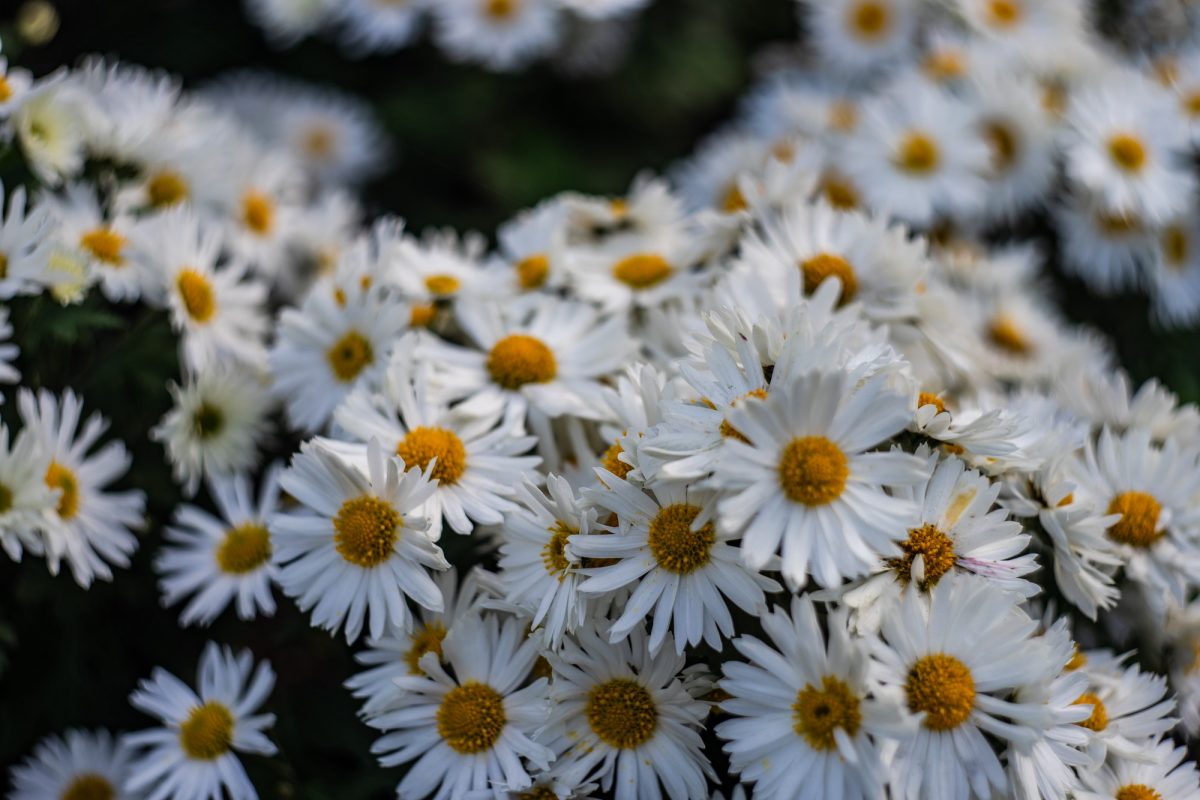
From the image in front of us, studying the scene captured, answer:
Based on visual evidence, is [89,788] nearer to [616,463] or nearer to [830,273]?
[616,463]

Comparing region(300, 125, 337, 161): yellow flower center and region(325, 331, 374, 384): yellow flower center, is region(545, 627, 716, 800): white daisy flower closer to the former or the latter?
Answer: region(325, 331, 374, 384): yellow flower center

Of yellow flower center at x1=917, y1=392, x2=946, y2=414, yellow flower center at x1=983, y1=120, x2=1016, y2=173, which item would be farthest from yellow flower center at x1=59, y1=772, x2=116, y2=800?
yellow flower center at x1=983, y1=120, x2=1016, y2=173

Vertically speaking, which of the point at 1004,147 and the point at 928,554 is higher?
the point at 1004,147

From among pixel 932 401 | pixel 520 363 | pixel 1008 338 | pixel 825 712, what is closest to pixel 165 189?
pixel 520 363

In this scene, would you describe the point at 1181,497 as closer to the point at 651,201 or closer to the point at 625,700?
the point at 625,700

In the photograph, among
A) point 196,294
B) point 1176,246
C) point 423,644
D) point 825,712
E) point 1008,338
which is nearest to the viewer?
point 825,712
